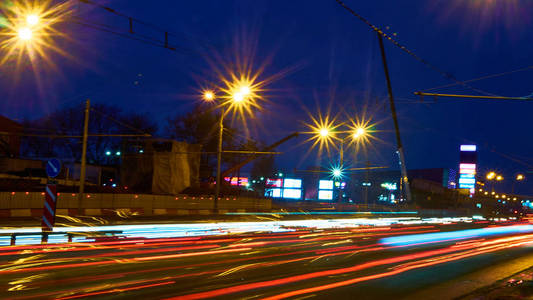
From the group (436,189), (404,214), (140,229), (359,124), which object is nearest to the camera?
(140,229)

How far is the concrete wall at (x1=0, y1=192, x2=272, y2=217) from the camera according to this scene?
27031mm

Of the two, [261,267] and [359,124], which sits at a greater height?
[359,124]

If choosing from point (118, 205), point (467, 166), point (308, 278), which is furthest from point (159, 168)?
point (467, 166)

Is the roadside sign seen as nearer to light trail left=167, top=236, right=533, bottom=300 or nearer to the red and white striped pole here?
the red and white striped pole

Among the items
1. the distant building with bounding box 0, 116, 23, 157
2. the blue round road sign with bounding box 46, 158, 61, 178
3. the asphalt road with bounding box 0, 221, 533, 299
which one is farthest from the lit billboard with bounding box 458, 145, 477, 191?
the blue round road sign with bounding box 46, 158, 61, 178

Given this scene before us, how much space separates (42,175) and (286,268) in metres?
47.9

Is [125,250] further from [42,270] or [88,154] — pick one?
[88,154]

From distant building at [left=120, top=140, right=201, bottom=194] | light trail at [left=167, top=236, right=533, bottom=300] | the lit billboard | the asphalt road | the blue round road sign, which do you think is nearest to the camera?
light trail at [left=167, top=236, right=533, bottom=300]

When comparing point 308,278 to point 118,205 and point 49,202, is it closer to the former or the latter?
point 49,202

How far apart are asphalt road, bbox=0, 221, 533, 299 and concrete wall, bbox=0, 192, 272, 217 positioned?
13.4 metres

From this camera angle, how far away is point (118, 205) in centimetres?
3247

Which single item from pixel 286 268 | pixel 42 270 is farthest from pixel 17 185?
pixel 286 268

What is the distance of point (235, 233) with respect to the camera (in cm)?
2153

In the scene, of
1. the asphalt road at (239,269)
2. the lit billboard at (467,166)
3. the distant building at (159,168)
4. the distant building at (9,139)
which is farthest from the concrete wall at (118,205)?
the lit billboard at (467,166)
